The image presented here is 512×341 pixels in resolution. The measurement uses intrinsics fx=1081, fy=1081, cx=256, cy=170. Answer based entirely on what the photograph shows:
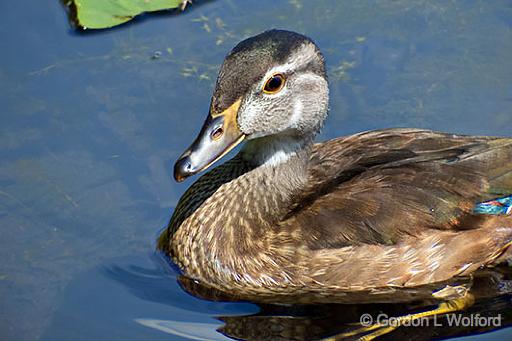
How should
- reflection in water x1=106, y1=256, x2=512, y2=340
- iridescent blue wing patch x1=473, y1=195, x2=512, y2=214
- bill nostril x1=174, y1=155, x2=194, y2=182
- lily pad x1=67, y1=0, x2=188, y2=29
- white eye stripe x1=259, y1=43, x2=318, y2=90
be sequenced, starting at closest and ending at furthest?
bill nostril x1=174, y1=155, x2=194, y2=182
white eye stripe x1=259, y1=43, x2=318, y2=90
reflection in water x1=106, y1=256, x2=512, y2=340
iridescent blue wing patch x1=473, y1=195, x2=512, y2=214
lily pad x1=67, y1=0, x2=188, y2=29

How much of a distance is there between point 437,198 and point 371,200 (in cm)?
43

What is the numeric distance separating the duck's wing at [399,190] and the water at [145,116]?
1.89ft

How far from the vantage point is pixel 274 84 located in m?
6.85

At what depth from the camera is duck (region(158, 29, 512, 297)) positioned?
22.2 ft

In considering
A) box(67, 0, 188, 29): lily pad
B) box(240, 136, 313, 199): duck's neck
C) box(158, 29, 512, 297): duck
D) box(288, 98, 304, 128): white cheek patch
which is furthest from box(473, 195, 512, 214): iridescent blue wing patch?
box(67, 0, 188, 29): lily pad

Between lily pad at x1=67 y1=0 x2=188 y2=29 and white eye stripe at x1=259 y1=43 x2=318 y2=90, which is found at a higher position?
white eye stripe at x1=259 y1=43 x2=318 y2=90

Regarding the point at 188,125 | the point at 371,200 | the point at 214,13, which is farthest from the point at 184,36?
the point at 371,200

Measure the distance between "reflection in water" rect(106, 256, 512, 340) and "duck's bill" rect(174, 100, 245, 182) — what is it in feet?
3.27

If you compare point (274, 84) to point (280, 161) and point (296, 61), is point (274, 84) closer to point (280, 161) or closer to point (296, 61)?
point (296, 61)

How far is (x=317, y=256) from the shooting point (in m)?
7.03

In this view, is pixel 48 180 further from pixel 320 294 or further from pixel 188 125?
pixel 320 294

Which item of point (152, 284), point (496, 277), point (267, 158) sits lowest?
point (152, 284)

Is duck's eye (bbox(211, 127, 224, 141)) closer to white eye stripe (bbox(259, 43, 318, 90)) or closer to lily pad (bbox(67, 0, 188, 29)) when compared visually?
white eye stripe (bbox(259, 43, 318, 90))

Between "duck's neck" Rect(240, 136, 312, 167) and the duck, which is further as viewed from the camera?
"duck's neck" Rect(240, 136, 312, 167)
